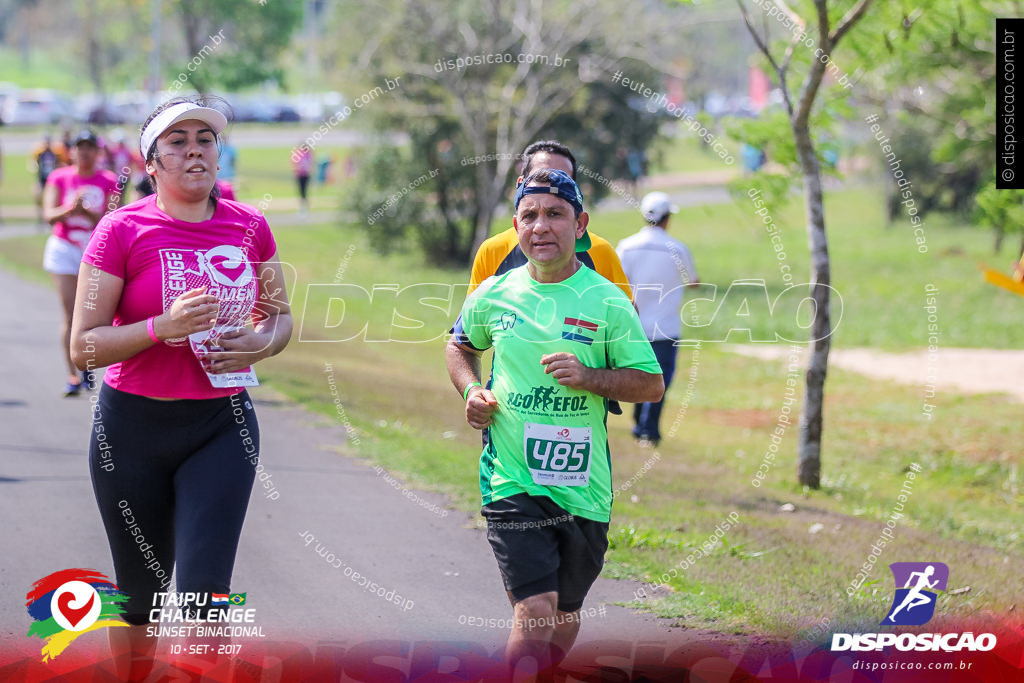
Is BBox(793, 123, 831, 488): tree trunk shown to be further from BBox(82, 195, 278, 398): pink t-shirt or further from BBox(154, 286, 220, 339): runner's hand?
BBox(154, 286, 220, 339): runner's hand

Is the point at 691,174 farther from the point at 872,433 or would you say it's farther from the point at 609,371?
the point at 609,371

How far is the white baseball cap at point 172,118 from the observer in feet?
12.7

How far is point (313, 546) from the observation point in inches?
245

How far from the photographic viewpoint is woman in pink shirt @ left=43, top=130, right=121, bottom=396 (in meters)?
9.34

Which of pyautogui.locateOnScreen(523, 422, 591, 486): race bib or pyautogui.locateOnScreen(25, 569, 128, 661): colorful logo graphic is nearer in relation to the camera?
pyautogui.locateOnScreen(523, 422, 591, 486): race bib

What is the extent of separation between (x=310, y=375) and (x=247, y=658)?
766cm

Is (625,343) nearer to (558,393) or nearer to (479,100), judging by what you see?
(558,393)

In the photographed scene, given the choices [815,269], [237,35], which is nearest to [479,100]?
[815,269]

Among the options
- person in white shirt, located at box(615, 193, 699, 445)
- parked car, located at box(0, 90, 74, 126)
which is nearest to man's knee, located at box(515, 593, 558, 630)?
person in white shirt, located at box(615, 193, 699, 445)

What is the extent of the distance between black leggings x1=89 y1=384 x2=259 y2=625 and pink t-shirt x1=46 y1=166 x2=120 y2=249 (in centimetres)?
600

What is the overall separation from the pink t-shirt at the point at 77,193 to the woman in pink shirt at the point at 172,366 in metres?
5.85

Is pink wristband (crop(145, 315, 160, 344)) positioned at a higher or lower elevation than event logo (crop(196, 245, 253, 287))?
lower

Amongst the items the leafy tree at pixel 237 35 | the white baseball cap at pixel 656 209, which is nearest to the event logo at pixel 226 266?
the white baseball cap at pixel 656 209

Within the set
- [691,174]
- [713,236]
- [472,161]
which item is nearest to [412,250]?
[472,161]
